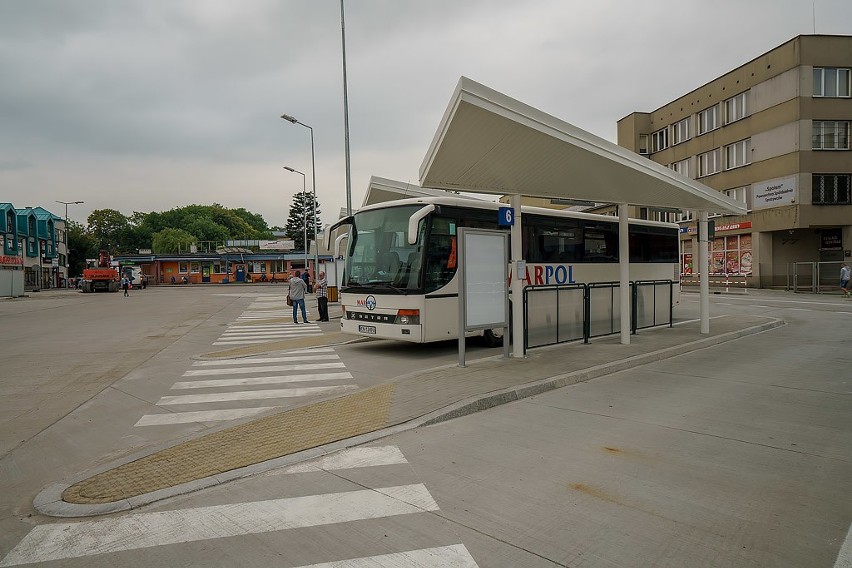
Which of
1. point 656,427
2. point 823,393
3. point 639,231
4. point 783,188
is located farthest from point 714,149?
point 656,427

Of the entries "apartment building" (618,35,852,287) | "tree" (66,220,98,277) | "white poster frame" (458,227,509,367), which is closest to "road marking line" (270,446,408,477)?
"white poster frame" (458,227,509,367)

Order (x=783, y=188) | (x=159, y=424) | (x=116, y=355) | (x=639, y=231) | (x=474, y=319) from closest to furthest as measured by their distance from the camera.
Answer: (x=159, y=424), (x=474, y=319), (x=116, y=355), (x=639, y=231), (x=783, y=188)

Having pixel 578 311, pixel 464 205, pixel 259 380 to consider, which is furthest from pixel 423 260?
pixel 259 380

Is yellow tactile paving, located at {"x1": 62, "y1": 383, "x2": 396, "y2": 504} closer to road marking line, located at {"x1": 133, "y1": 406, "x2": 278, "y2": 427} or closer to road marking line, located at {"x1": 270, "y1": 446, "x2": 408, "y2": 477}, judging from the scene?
road marking line, located at {"x1": 270, "y1": 446, "x2": 408, "y2": 477}

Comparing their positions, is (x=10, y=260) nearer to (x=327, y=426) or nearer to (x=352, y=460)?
(x=327, y=426)

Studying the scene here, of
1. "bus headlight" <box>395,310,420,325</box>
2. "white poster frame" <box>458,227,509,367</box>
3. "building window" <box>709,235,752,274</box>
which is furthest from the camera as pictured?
"building window" <box>709,235,752,274</box>

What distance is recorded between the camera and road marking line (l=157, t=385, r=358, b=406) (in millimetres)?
7822

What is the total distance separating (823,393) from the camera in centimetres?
783

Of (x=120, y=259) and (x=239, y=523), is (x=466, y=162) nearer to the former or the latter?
(x=239, y=523)

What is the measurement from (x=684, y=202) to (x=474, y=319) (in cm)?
712

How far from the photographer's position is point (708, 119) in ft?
141

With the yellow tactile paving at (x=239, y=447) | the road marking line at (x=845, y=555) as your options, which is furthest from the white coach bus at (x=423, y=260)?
the road marking line at (x=845, y=555)

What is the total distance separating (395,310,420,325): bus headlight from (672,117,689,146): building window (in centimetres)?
4220

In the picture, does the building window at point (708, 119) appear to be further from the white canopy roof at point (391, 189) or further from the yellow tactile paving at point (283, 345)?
the yellow tactile paving at point (283, 345)
